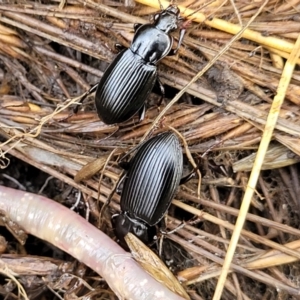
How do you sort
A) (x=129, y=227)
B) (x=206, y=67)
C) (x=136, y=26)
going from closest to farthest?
(x=206, y=67) < (x=136, y=26) < (x=129, y=227)

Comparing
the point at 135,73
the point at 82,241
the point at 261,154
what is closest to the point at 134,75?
the point at 135,73

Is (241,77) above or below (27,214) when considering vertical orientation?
above

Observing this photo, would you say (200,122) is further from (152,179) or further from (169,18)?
(169,18)

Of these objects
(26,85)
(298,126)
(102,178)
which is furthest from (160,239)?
(26,85)

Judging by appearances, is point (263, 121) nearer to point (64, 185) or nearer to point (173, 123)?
point (173, 123)

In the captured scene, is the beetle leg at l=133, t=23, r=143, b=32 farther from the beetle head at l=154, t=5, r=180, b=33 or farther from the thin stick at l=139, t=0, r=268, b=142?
the thin stick at l=139, t=0, r=268, b=142

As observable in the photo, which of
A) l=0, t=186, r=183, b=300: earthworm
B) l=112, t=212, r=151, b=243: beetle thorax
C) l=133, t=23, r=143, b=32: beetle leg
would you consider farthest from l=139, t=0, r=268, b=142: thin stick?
l=0, t=186, r=183, b=300: earthworm

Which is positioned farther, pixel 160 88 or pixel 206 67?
pixel 160 88
